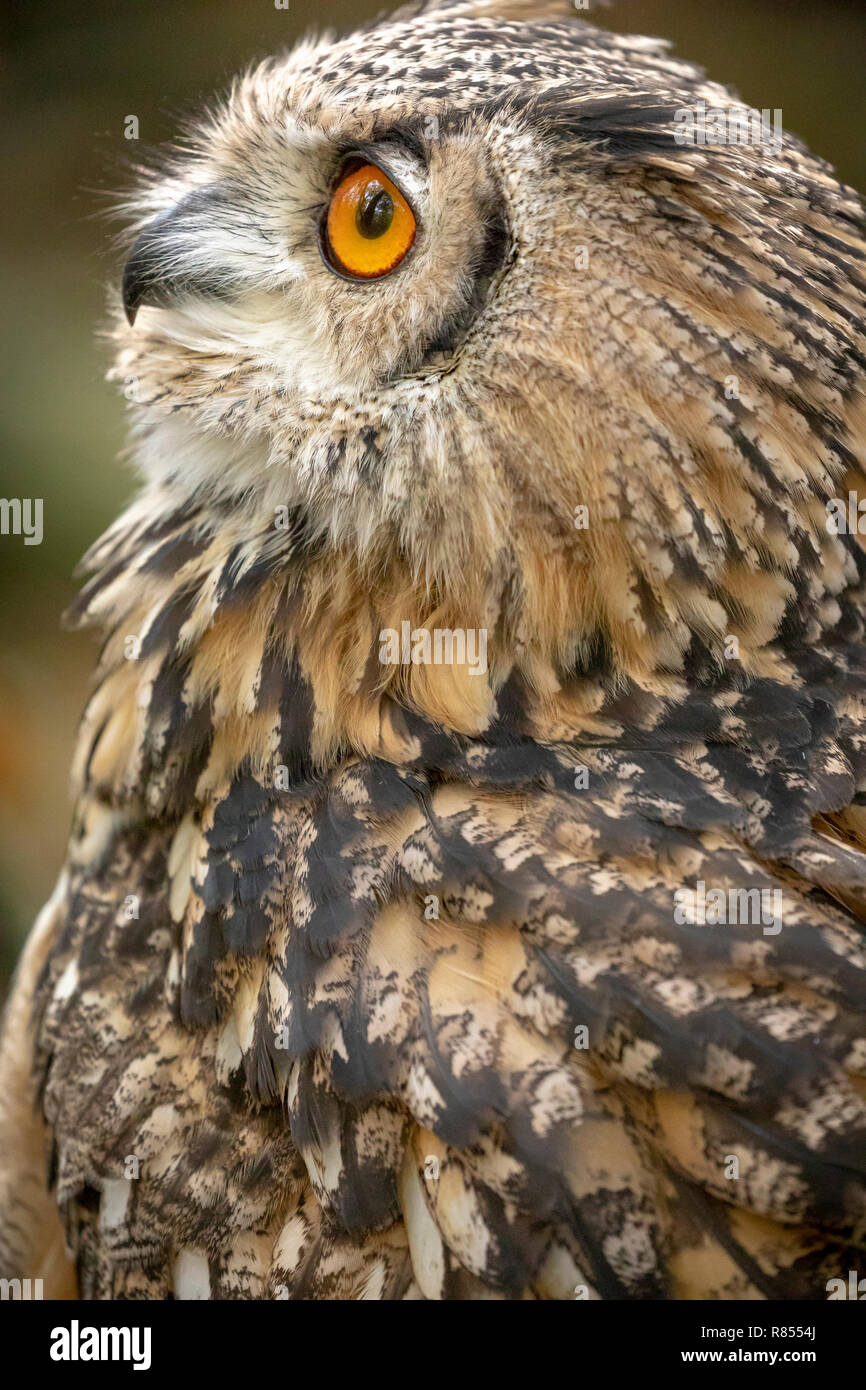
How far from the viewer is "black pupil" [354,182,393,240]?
133 centimetres

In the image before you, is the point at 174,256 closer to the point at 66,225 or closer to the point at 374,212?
the point at 374,212

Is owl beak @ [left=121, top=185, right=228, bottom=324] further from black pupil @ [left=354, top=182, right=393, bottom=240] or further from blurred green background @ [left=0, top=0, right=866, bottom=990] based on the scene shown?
blurred green background @ [left=0, top=0, right=866, bottom=990]

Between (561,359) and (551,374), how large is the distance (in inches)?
0.7

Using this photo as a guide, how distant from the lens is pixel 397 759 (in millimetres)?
1312

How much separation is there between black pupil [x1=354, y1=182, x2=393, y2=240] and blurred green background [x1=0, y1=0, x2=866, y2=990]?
132cm

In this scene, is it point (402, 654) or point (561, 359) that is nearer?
point (561, 359)

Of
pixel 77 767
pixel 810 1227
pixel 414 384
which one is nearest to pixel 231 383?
pixel 414 384

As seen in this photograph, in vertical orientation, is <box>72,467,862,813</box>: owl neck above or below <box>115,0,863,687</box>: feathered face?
below

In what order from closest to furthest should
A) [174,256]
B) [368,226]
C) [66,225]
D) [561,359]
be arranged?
[561,359], [368,226], [174,256], [66,225]

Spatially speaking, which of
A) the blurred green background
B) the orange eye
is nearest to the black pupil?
the orange eye

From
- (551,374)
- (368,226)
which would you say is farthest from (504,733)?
(368,226)

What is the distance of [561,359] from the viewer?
1.24m

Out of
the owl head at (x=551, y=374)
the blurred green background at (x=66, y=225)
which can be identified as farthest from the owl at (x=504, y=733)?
the blurred green background at (x=66, y=225)

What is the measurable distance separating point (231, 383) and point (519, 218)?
411 mm
